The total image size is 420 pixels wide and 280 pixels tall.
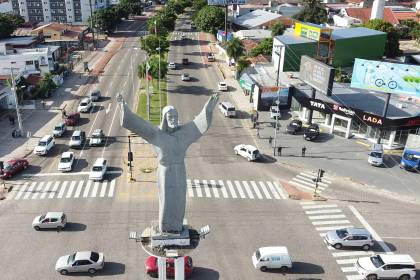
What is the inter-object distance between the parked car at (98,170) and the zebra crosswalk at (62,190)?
0.58 meters

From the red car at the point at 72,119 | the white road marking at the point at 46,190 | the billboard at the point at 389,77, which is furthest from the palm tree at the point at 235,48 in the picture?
the white road marking at the point at 46,190

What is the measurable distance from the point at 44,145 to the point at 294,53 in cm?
5213

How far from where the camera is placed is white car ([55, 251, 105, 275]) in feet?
111

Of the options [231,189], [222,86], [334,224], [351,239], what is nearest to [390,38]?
[222,86]

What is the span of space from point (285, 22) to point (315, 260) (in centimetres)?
11080

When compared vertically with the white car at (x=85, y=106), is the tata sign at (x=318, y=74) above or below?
above

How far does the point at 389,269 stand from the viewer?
112 ft

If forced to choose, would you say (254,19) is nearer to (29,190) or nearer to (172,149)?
(29,190)

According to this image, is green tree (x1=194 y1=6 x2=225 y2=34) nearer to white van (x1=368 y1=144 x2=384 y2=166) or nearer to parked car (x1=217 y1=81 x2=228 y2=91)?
parked car (x1=217 y1=81 x2=228 y2=91)

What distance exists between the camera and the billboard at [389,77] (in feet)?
181

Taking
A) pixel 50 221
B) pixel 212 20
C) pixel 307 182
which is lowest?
pixel 307 182

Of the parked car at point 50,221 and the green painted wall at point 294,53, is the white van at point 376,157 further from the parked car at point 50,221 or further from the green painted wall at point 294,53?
the green painted wall at point 294,53

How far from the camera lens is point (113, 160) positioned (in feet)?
179

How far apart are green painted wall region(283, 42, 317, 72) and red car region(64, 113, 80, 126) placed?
139ft
